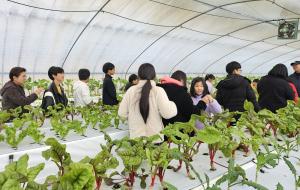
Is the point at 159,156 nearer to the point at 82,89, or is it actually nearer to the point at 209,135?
the point at 209,135

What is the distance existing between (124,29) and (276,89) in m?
7.15

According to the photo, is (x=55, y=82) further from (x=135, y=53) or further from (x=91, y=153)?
(x=135, y=53)

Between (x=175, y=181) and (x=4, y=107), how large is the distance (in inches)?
120

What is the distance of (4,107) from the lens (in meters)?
4.17

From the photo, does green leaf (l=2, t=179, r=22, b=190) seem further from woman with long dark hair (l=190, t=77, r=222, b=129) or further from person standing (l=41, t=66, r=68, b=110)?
person standing (l=41, t=66, r=68, b=110)

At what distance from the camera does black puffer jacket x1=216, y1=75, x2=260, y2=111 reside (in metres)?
3.85

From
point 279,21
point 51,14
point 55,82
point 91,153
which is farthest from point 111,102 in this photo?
point 279,21

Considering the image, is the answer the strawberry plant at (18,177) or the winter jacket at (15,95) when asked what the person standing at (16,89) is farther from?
the strawberry plant at (18,177)

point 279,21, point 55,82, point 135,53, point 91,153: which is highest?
point 279,21

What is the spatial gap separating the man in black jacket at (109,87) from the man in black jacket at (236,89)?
1.76m

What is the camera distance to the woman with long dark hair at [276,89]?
4.03 metres

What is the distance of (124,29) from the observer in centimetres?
1047

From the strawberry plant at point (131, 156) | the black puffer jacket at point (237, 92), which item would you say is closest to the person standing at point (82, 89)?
the black puffer jacket at point (237, 92)

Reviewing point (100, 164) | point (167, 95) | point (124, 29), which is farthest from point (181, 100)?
point (124, 29)
